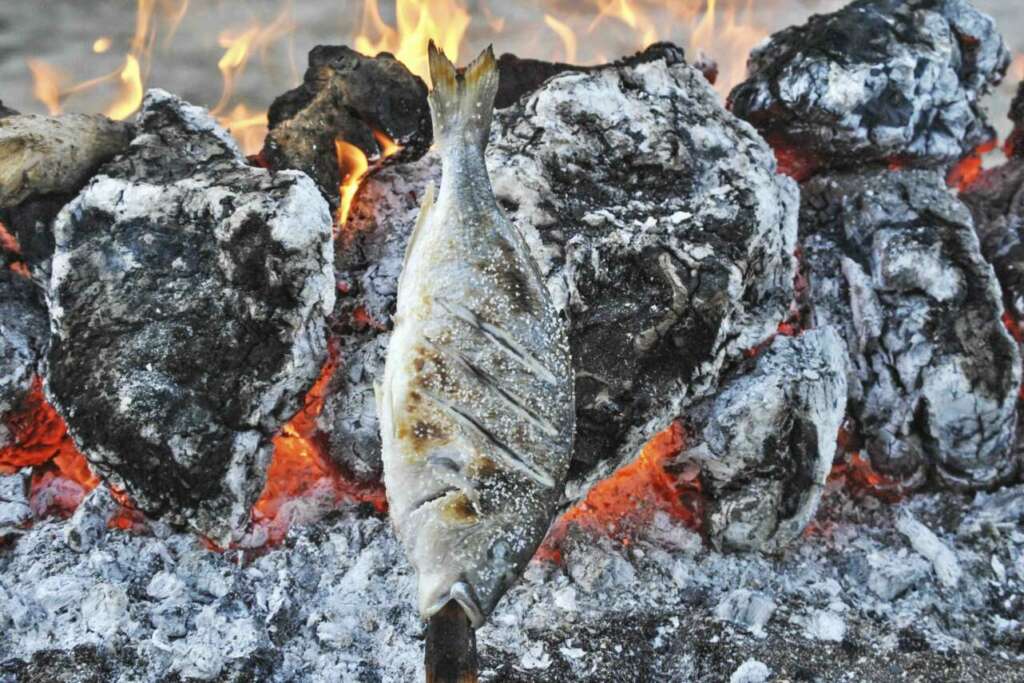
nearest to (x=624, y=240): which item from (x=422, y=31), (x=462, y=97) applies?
(x=462, y=97)

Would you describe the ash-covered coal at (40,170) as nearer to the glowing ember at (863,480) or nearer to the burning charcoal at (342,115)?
the burning charcoal at (342,115)

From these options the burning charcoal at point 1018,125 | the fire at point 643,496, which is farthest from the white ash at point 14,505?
the burning charcoal at point 1018,125

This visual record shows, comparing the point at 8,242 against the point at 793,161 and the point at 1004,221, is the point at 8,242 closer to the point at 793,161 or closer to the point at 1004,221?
the point at 793,161

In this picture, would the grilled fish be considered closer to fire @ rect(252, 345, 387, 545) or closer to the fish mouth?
the fish mouth

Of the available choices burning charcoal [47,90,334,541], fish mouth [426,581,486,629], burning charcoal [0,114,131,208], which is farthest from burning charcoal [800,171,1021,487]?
burning charcoal [0,114,131,208]

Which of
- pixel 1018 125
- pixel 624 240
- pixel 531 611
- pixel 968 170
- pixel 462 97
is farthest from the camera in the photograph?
pixel 968 170

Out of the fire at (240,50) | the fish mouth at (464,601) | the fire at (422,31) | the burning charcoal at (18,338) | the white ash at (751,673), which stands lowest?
the white ash at (751,673)
